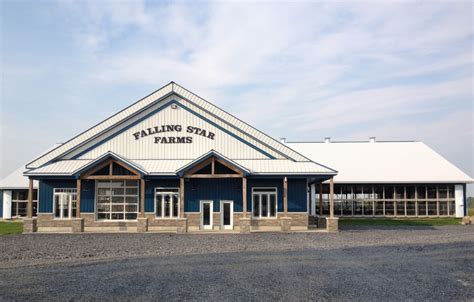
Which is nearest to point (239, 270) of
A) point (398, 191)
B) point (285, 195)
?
point (285, 195)

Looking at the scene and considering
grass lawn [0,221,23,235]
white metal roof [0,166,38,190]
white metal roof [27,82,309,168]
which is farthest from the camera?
white metal roof [0,166,38,190]

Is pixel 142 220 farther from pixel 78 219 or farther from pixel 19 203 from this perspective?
pixel 19 203

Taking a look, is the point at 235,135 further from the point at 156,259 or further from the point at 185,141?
the point at 156,259

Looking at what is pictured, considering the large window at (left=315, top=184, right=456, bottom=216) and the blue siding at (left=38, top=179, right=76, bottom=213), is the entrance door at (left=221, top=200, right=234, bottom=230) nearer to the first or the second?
the blue siding at (left=38, top=179, right=76, bottom=213)

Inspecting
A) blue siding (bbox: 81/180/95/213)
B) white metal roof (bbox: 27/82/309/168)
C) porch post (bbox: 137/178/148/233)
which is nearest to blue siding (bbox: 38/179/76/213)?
blue siding (bbox: 81/180/95/213)

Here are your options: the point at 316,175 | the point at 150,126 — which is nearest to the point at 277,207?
the point at 316,175

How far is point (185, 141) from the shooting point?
28578mm

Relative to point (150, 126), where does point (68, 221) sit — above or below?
below

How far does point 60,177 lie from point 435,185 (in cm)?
2672

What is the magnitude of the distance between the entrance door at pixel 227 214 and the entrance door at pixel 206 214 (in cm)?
65

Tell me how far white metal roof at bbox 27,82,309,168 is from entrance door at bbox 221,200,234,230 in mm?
3742

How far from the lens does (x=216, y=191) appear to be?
27812mm

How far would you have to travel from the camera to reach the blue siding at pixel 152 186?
27703 millimetres

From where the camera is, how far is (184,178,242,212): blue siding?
27703 millimetres
